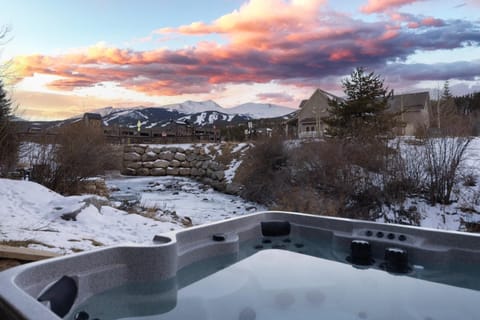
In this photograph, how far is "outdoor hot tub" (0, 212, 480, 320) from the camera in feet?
6.44

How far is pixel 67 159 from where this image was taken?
6.41 metres

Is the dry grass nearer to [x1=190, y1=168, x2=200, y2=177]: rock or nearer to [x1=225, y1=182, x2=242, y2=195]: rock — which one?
[x1=225, y1=182, x2=242, y2=195]: rock

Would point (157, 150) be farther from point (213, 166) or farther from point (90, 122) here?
point (90, 122)

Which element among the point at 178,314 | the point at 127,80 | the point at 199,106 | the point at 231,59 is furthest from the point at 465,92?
the point at 199,106

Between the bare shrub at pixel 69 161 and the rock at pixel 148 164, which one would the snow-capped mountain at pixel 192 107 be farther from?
the bare shrub at pixel 69 161

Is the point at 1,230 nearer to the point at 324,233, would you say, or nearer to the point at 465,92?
the point at 324,233

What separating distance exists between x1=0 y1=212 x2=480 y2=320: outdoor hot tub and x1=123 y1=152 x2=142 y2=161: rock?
10832 millimetres

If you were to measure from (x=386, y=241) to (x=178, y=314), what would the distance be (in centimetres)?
191

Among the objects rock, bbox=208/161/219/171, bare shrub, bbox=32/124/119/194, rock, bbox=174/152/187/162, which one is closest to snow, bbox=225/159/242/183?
rock, bbox=208/161/219/171

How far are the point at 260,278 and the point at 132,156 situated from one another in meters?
11.8

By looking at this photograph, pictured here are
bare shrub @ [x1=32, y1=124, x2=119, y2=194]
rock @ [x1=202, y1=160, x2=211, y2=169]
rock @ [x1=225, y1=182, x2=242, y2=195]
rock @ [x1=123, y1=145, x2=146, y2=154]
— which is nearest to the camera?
bare shrub @ [x1=32, y1=124, x2=119, y2=194]

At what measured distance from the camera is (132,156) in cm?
1359

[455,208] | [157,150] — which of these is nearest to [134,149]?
[157,150]

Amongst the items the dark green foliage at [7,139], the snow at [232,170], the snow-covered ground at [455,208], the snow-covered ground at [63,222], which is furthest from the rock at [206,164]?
the snow-covered ground at [455,208]
